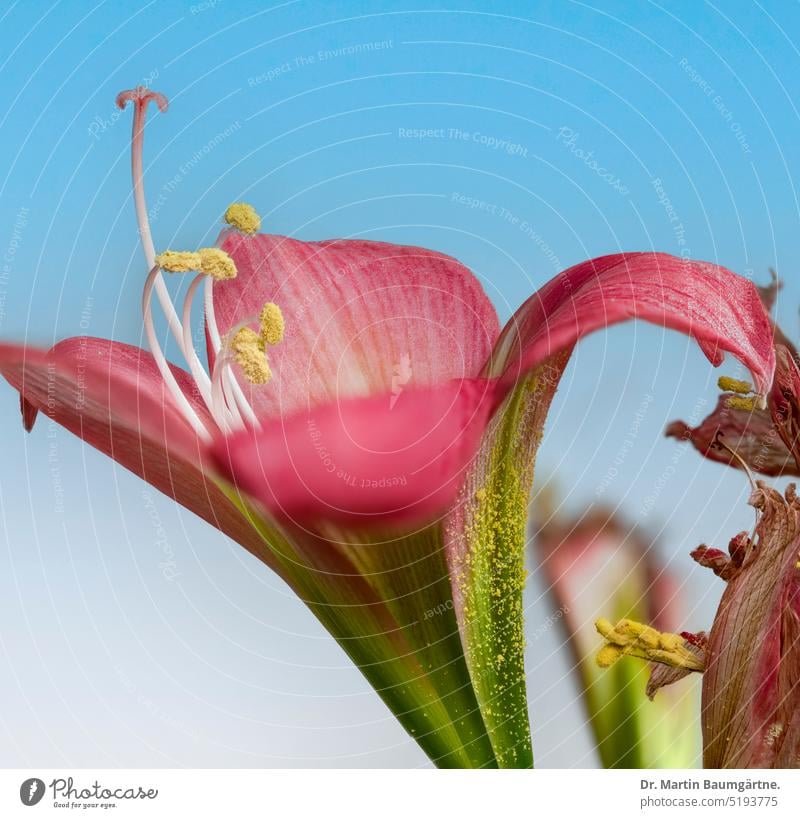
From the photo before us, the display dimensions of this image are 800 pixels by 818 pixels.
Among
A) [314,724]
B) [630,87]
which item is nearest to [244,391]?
[314,724]

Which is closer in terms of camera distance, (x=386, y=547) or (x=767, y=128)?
(x=386, y=547)

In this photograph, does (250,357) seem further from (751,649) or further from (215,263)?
(751,649)

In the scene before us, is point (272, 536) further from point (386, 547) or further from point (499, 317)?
point (499, 317)

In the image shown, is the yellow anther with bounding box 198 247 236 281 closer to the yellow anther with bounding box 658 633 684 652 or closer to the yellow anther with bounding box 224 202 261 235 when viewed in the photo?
A: the yellow anther with bounding box 224 202 261 235

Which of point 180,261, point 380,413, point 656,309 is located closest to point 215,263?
point 180,261
